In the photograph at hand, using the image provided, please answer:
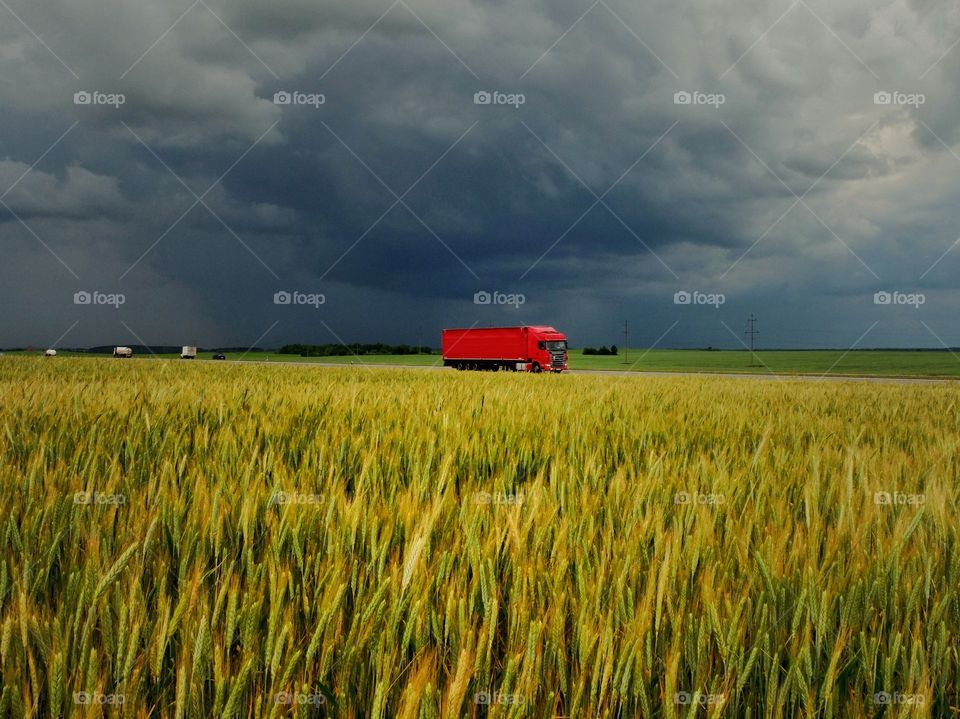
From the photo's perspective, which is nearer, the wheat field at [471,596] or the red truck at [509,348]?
the wheat field at [471,596]

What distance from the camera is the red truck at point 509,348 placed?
39094mm

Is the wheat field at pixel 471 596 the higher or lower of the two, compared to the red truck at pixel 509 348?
lower

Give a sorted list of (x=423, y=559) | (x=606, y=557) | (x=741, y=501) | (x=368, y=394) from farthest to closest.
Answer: (x=368, y=394), (x=741, y=501), (x=606, y=557), (x=423, y=559)

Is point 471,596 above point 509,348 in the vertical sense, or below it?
below

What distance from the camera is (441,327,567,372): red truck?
39094 millimetres

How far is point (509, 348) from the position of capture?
42250mm

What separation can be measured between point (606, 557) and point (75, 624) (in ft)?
4.35

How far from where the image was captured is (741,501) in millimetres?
2699

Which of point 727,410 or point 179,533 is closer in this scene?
point 179,533

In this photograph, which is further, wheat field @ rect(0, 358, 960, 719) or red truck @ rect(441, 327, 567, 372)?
red truck @ rect(441, 327, 567, 372)

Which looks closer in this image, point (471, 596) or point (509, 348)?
point (471, 596)

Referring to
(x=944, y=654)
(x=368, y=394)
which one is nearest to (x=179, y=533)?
(x=944, y=654)

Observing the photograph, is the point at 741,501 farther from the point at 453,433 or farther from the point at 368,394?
the point at 368,394

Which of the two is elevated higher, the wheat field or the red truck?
the red truck
